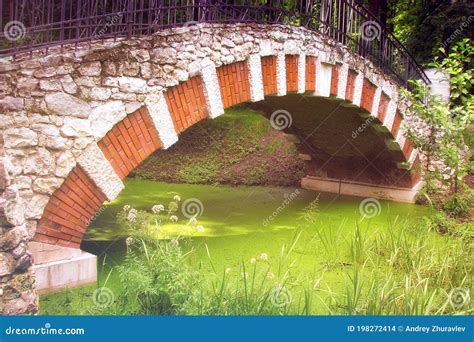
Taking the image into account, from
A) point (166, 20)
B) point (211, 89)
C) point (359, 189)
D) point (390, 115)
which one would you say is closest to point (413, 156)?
point (390, 115)

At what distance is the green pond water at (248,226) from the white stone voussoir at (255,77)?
6.42 ft

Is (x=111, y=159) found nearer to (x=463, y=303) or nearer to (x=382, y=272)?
(x=382, y=272)

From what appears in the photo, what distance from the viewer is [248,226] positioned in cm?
954

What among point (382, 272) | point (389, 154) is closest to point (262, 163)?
point (389, 154)

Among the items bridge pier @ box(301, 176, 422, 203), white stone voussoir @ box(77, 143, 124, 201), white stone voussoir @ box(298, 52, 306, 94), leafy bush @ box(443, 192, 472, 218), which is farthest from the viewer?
bridge pier @ box(301, 176, 422, 203)

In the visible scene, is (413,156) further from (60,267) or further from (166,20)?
(60,267)

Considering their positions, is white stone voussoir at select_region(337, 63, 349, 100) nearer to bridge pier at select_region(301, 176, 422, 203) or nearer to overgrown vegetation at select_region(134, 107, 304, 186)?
bridge pier at select_region(301, 176, 422, 203)

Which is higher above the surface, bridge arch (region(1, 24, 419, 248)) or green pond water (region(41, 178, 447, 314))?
bridge arch (region(1, 24, 419, 248))

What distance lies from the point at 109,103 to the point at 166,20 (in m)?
1.90

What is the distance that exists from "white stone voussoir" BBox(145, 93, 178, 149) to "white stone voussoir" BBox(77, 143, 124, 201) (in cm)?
70

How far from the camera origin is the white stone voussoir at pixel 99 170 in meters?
5.55

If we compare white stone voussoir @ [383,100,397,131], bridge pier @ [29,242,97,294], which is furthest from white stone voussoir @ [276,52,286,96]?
bridge pier @ [29,242,97,294]

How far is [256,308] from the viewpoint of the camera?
16.4ft

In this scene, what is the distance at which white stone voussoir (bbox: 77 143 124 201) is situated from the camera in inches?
219
